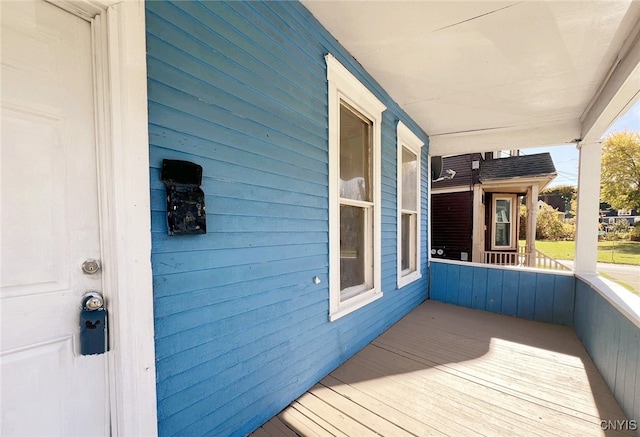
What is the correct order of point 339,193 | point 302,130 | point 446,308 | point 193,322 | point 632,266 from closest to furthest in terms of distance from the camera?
point 193,322 < point 302,130 < point 339,193 < point 446,308 < point 632,266

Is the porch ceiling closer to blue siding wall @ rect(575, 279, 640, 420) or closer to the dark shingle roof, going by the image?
blue siding wall @ rect(575, 279, 640, 420)

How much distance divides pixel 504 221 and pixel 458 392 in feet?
25.2

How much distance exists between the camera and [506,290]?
3.99 metres

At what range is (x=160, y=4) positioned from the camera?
1121 millimetres

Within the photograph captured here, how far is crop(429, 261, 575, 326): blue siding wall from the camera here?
11.8ft

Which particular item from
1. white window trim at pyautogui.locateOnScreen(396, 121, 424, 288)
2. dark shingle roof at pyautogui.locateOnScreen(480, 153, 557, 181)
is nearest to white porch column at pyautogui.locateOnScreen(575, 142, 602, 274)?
white window trim at pyautogui.locateOnScreen(396, 121, 424, 288)

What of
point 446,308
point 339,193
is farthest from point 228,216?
point 446,308

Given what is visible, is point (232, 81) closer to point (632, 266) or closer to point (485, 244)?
point (485, 244)

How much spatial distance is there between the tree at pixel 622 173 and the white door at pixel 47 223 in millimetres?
9128

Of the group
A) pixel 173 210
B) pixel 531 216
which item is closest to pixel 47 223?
pixel 173 210

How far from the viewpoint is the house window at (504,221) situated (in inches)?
318

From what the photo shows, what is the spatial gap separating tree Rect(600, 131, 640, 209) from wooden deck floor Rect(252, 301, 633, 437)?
5.85 m

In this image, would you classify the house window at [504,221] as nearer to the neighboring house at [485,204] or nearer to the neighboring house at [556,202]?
the neighboring house at [485,204]

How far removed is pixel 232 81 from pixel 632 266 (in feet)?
35.1
